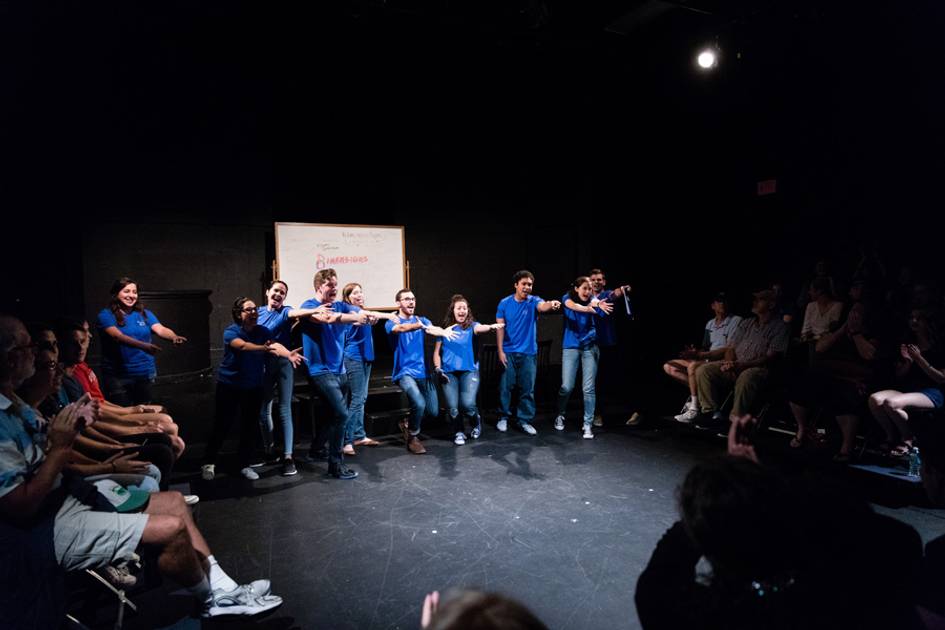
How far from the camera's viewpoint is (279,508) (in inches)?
152

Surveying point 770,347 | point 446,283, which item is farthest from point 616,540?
point 446,283

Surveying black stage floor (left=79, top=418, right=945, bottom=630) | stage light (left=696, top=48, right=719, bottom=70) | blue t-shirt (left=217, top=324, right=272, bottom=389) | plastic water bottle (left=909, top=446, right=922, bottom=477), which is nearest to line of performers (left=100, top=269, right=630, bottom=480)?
blue t-shirt (left=217, top=324, right=272, bottom=389)

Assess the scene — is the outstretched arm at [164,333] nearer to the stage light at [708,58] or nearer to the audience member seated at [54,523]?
the audience member seated at [54,523]

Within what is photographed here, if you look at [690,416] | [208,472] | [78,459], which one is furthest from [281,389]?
[690,416]

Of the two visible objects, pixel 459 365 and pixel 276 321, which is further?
pixel 459 365

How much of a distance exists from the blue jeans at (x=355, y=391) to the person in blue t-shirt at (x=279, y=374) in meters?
0.51

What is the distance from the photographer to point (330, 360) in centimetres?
440

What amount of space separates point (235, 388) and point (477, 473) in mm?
2027

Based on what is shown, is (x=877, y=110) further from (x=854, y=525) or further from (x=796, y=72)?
(x=854, y=525)

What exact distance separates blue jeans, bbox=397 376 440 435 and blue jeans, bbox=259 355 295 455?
3.36 ft

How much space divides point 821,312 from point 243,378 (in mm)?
5392

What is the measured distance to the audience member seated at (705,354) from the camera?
576cm

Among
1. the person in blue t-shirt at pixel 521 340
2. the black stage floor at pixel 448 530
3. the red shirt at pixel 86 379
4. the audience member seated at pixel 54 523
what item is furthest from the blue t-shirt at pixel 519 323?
the audience member seated at pixel 54 523

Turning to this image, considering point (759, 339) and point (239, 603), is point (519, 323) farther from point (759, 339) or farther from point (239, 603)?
point (239, 603)
